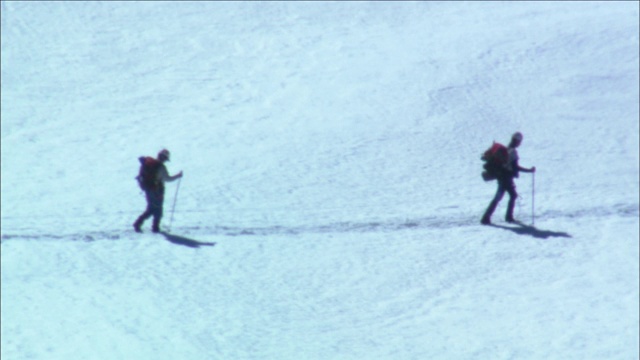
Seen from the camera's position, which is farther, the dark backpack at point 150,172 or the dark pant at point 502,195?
the dark pant at point 502,195

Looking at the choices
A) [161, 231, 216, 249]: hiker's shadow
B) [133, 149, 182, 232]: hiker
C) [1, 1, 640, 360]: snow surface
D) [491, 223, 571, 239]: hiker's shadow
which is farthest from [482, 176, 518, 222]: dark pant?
[133, 149, 182, 232]: hiker

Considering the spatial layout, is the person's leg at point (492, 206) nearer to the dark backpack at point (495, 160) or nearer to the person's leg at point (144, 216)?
the dark backpack at point (495, 160)

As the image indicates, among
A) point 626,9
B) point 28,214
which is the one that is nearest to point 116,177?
point 28,214

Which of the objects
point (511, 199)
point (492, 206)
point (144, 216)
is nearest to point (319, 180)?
point (492, 206)

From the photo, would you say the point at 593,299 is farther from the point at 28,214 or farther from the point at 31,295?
the point at 28,214

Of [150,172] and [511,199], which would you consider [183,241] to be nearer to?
[150,172]

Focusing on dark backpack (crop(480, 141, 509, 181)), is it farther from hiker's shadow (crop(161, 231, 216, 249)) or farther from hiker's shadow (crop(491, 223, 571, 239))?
hiker's shadow (crop(161, 231, 216, 249))

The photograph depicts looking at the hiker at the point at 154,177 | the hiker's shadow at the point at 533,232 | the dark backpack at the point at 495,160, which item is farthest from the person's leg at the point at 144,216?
the hiker's shadow at the point at 533,232
